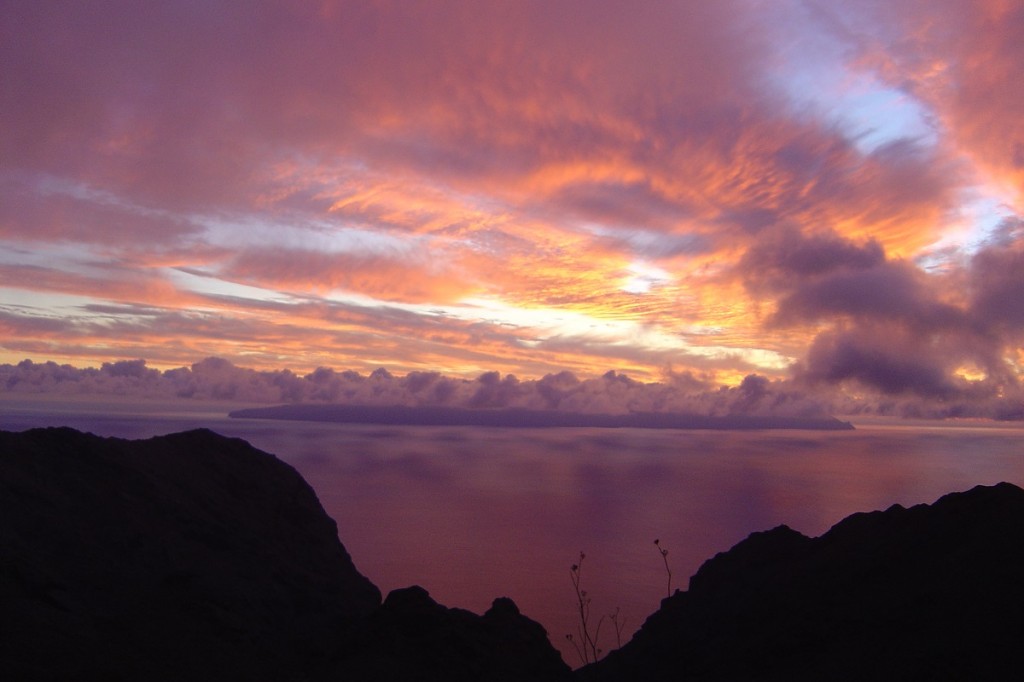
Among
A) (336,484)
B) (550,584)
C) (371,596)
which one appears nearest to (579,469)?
(336,484)

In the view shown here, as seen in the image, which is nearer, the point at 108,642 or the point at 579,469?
the point at 108,642

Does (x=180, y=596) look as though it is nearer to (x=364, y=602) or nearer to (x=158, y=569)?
(x=158, y=569)

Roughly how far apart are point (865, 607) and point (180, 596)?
A: 15903 millimetres

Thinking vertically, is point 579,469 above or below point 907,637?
below

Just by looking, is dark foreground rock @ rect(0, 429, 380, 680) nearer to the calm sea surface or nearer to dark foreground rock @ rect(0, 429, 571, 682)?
dark foreground rock @ rect(0, 429, 571, 682)

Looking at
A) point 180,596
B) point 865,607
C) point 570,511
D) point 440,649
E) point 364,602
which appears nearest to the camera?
point 865,607

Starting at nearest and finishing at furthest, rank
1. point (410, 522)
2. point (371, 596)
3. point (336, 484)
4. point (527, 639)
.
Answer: point (527, 639)
point (371, 596)
point (410, 522)
point (336, 484)

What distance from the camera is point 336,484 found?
120m

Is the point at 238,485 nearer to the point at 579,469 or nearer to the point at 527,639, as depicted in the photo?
the point at 527,639

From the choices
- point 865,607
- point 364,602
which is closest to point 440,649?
point 364,602

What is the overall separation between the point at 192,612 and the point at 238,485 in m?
8.33

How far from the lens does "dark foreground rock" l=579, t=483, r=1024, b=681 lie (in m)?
11.7

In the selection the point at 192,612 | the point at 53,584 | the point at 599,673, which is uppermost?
the point at 53,584

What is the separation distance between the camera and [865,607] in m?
13.7
